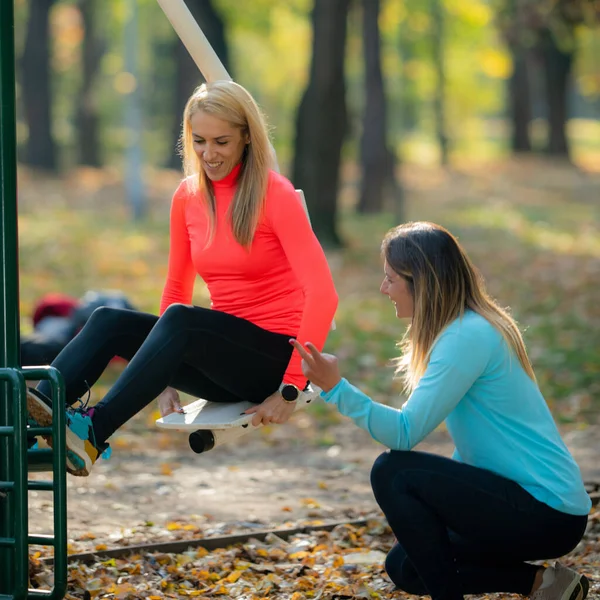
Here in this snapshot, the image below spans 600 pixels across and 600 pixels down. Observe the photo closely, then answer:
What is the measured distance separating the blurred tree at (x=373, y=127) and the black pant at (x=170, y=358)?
16458 mm

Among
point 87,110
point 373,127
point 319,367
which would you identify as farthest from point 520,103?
point 319,367

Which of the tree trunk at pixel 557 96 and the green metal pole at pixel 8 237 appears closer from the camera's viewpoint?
the green metal pole at pixel 8 237

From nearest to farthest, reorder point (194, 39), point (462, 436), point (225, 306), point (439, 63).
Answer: point (462, 436)
point (225, 306)
point (194, 39)
point (439, 63)

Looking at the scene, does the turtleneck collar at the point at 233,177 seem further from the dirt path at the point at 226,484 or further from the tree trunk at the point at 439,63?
the tree trunk at the point at 439,63

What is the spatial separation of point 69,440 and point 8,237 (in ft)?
2.29

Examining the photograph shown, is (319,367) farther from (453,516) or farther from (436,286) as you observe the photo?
(453,516)

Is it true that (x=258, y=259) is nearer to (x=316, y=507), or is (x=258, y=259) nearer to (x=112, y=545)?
(x=112, y=545)

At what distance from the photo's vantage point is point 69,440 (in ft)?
11.9

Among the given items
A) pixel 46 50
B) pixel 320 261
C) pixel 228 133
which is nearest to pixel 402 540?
pixel 320 261

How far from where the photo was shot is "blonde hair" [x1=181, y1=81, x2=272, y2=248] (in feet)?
13.3

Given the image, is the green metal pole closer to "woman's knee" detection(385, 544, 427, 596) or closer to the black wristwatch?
the black wristwatch

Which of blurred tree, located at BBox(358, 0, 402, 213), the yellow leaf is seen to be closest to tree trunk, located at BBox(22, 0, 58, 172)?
Result: blurred tree, located at BBox(358, 0, 402, 213)

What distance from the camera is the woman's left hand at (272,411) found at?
395 centimetres

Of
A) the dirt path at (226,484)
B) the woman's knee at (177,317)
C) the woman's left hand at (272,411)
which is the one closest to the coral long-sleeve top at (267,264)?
the woman's left hand at (272,411)
